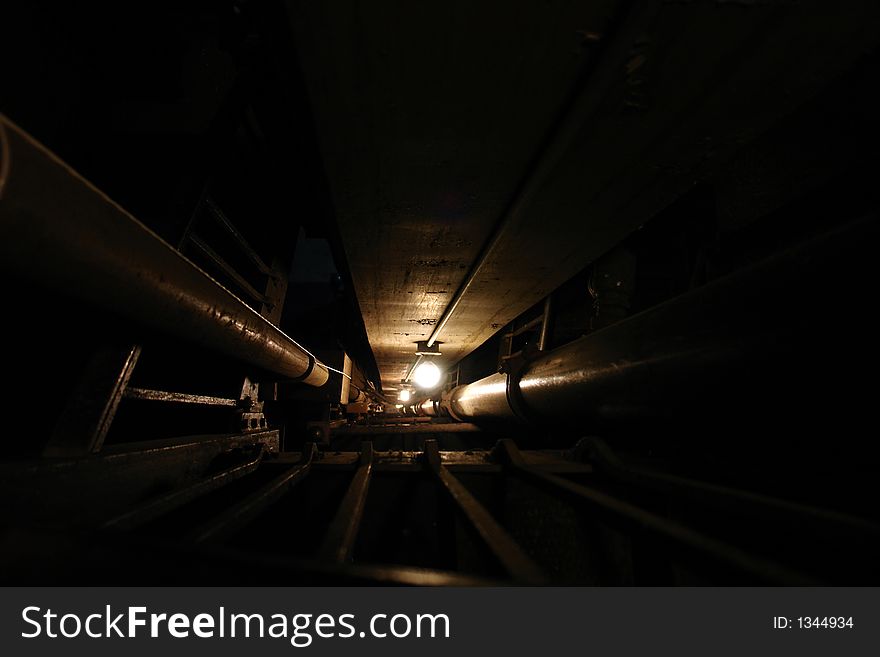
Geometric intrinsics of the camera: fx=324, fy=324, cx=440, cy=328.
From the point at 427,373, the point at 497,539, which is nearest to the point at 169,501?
the point at 497,539

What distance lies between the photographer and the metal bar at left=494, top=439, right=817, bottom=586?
0.62m

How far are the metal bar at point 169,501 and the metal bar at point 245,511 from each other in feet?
0.72

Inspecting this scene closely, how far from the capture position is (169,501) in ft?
3.71

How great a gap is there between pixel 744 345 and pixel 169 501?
2025 millimetres

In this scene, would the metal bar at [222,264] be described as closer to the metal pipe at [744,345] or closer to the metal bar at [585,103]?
the metal bar at [585,103]

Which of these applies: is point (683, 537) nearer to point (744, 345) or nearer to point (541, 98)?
point (744, 345)

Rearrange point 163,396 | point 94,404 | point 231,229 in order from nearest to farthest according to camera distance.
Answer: point 94,404 → point 163,396 → point 231,229

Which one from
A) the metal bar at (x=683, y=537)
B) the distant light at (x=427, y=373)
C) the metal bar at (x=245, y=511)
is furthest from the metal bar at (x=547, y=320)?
the distant light at (x=427, y=373)

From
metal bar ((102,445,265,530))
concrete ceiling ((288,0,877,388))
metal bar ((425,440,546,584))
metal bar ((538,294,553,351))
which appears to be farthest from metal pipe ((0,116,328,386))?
metal bar ((538,294,553,351))

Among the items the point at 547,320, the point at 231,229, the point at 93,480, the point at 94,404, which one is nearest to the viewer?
the point at 93,480

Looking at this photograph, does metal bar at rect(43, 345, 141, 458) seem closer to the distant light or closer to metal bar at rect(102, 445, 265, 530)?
metal bar at rect(102, 445, 265, 530)

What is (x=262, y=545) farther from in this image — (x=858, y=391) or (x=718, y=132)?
(x=718, y=132)

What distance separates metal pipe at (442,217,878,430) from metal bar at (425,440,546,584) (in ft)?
3.02
